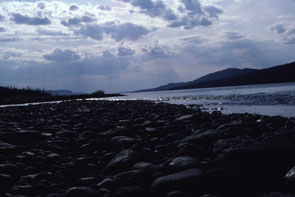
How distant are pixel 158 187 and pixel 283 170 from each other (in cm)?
202

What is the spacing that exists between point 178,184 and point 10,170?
3.35 metres

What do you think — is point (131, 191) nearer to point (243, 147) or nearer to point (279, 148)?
point (243, 147)

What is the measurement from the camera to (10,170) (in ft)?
17.4

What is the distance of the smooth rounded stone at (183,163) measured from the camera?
4.77 m

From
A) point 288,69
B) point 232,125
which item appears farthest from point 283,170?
point 288,69

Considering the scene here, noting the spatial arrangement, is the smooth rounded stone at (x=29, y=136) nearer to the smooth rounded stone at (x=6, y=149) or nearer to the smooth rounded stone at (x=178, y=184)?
A: the smooth rounded stone at (x=6, y=149)

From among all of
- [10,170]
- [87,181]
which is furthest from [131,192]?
[10,170]

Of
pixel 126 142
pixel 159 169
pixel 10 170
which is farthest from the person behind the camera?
pixel 126 142

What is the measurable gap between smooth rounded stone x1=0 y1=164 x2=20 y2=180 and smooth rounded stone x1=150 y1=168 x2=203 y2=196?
9.22ft

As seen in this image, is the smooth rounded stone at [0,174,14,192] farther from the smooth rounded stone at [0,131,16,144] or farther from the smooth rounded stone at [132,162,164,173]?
the smooth rounded stone at [0,131,16,144]

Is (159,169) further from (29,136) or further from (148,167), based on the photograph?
(29,136)

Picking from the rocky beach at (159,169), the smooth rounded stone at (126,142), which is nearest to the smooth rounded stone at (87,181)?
the rocky beach at (159,169)

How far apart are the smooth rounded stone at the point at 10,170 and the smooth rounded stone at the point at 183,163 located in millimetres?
2908

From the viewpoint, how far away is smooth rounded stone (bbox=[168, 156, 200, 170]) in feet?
15.7
